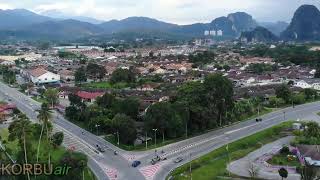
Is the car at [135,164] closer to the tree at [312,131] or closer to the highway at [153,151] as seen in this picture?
the highway at [153,151]

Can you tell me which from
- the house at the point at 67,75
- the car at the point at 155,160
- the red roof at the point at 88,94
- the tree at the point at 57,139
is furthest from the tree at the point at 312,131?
the house at the point at 67,75

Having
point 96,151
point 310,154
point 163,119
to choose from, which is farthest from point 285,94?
point 96,151

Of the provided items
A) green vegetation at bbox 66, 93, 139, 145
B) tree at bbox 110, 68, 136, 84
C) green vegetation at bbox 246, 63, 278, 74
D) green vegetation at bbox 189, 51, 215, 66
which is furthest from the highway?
green vegetation at bbox 189, 51, 215, 66

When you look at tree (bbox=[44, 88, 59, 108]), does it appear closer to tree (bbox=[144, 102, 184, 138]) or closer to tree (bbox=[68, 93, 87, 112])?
tree (bbox=[68, 93, 87, 112])

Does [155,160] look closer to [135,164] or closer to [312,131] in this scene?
[135,164]

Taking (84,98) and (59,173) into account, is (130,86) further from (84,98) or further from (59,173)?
(59,173)
